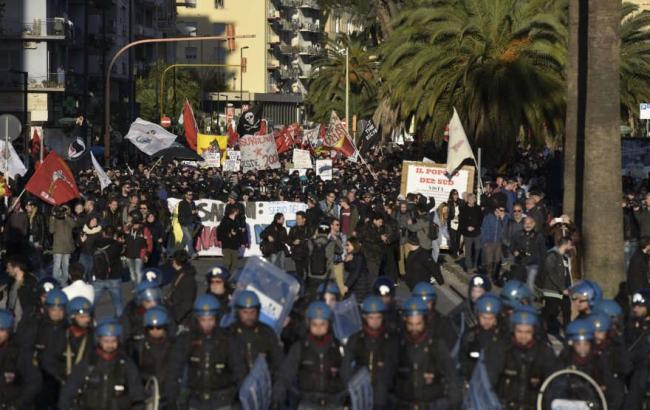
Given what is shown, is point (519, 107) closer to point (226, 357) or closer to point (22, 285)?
point (22, 285)

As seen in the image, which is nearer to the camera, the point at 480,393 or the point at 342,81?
the point at 480,393

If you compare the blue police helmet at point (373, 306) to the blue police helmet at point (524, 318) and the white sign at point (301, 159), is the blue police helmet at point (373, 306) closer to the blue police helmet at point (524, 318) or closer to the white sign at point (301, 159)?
the blue police helmet at point (524, 318)

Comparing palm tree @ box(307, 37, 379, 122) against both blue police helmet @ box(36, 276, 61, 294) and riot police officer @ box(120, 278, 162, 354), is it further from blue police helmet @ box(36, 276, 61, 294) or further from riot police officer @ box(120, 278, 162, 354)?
riot police officer @ box(120, 278, 162, 354)

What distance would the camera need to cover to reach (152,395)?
1173 centimetres

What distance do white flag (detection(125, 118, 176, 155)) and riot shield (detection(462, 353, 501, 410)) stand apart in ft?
104

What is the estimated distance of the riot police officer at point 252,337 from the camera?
39.7 feet

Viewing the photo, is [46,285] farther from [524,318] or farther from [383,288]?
[524,318]

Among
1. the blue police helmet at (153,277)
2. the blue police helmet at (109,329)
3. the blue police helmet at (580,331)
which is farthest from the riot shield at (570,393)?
the blue police helmet at (153,277)

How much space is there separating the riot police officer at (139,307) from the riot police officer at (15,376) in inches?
45.2

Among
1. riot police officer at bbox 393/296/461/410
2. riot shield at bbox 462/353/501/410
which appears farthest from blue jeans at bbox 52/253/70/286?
riot shield at bbox 462/353/501/410

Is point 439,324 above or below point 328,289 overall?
below

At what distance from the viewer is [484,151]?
41.3 metres

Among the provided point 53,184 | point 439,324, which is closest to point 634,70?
point 53,184

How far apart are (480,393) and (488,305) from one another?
47.0 inches
